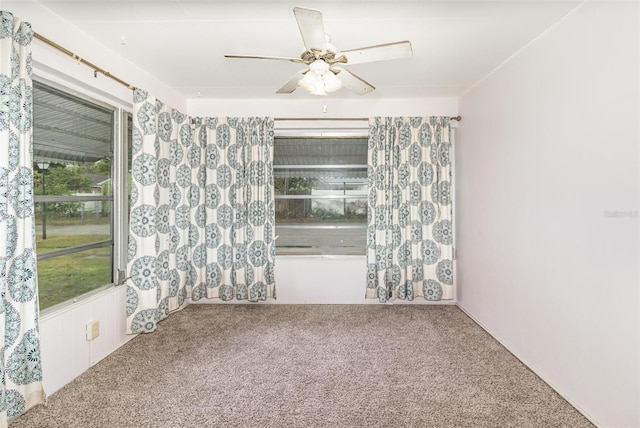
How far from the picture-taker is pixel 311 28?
1.56 meters

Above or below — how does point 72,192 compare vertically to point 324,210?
above

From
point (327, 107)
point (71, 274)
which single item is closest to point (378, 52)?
point (327, 107)

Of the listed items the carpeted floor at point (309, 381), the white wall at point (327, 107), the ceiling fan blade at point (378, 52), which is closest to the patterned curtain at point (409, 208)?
the white wall at point (327, 107)

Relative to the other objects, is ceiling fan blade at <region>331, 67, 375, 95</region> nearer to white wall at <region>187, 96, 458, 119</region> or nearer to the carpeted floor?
white wall at <region>187, 96, 458, 119</region>

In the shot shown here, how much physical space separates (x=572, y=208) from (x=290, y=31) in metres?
2.19

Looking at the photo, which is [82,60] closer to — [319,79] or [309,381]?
[319,79]

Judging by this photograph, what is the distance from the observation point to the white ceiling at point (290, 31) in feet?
6.29

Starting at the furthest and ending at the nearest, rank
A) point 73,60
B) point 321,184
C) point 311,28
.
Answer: point 321,184 < point 73,60 < point 311,28

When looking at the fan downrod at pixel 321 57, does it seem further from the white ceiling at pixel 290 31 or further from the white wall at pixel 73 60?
the white wall at pixel 73 60

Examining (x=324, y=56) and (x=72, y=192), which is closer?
(x=324, y=56)

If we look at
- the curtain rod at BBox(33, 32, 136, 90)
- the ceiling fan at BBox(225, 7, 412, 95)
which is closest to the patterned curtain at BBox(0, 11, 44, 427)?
the curtain rod at BBox(33, 32, 136, 90)

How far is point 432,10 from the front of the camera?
1950 millimetres

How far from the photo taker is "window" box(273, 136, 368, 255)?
3.94 meters

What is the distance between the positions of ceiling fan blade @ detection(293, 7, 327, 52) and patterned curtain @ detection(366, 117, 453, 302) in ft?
6.39
